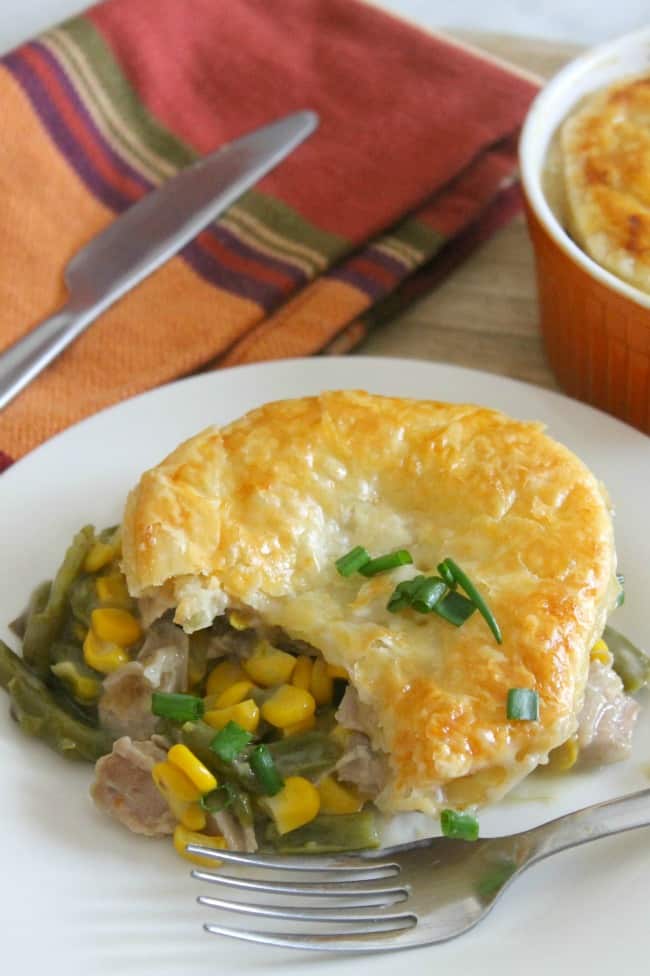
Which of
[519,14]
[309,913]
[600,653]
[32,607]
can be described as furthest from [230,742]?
[519,14]

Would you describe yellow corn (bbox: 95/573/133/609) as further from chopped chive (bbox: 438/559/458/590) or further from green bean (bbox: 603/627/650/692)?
green bean (bbox: 603/627/650/692)

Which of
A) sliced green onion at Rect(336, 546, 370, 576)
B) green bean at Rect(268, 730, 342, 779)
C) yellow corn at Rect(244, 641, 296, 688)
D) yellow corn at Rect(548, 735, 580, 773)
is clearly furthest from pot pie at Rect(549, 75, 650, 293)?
green bean at Rect(268, 730, 342, 779)

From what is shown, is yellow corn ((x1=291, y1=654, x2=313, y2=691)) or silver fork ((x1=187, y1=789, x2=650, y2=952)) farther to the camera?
yellow corn ((x1=291, y1=654, x2=313, y2=691))

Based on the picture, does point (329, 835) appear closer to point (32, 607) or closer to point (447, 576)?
point (447, 576)

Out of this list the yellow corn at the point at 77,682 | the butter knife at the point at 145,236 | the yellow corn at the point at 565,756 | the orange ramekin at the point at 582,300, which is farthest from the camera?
the butter knife at the point at 145,236

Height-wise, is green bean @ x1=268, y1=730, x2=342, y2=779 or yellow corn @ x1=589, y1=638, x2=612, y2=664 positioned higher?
green bean @ x1=268, y1=730, x2=342, y2=779

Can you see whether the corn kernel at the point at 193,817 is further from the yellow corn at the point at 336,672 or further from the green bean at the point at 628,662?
the green bean at the point at 628,662

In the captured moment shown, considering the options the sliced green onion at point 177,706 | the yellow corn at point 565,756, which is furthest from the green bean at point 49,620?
the yellow corn at point 565,756

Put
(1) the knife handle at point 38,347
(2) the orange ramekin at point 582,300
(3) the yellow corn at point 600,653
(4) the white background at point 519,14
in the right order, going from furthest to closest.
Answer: (4) the white background at point 519,14, (1) the knife handle at point 38,347, (2) the orange ramekin at point 582,300, (3) the yellow corn at point 600,653
